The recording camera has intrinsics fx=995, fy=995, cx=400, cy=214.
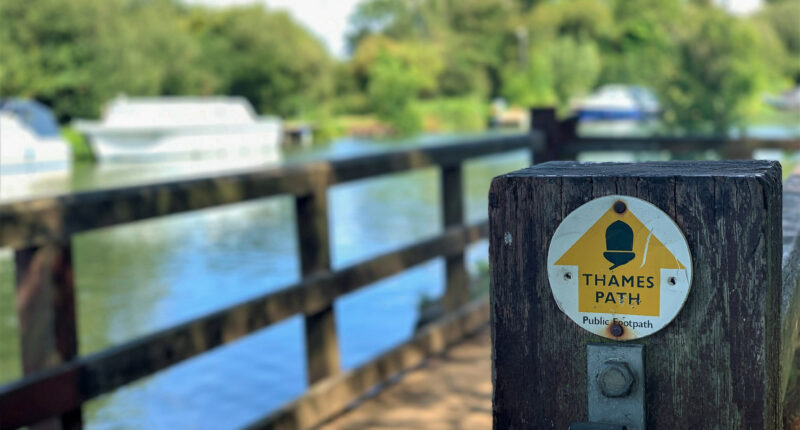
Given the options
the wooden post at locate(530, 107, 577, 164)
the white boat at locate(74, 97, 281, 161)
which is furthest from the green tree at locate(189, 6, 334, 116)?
the wooden post at locate(530, 107, 577, 164)

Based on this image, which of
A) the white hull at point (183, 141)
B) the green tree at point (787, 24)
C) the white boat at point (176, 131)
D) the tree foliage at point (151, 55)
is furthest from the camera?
the green tree at point (787, 24)

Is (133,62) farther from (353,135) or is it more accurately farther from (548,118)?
(548,118)

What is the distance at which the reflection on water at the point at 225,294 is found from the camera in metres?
5.08

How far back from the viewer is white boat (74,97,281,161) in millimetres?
39781

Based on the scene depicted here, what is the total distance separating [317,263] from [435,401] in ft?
2.21

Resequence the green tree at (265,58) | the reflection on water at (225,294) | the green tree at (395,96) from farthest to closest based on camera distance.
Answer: the green tree at (395,96)
the green tree at (265,58)
the reflection on water at (225,294)

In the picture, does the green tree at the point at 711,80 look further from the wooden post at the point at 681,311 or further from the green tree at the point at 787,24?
the green tree at the point at 787,24

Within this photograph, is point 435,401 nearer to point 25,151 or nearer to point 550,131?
point 550,131

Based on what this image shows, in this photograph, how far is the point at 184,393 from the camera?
516 cm

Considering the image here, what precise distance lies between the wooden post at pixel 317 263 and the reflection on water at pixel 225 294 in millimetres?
1216

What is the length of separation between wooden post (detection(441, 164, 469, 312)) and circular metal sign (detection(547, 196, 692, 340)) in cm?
339

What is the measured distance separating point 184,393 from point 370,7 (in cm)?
7671

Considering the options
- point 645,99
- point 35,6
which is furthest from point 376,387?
point 35,6

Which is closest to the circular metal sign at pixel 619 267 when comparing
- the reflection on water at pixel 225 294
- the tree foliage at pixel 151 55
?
the reflection on water at pixel 225 294
